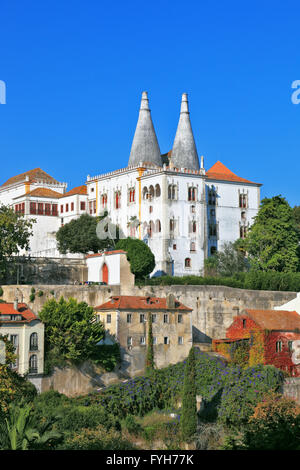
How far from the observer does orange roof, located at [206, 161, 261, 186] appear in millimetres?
83688

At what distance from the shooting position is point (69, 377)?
5550 centimetres

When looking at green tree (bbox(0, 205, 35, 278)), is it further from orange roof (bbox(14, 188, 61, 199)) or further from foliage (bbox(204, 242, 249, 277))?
orange roof (bbox(14, 188, 61, 199))

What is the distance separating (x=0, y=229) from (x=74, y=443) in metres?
27.5

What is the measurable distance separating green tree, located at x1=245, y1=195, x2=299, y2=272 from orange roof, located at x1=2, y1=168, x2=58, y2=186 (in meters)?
29.2

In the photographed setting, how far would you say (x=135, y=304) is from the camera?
60.4 meters

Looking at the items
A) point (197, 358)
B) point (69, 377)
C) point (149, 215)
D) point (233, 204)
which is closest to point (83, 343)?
point (69, 377)

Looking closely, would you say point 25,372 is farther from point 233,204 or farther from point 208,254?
point 233,204

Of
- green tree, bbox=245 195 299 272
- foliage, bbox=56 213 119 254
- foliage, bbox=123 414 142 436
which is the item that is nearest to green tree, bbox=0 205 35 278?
foliage, bbox=56 213 119 254

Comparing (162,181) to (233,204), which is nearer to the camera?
(162,181)

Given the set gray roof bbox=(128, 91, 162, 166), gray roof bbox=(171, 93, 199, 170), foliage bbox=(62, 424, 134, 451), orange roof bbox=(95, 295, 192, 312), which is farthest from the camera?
gray roof bbox=(128, 91, 162, 166)

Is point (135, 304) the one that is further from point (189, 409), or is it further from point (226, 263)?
point (226, 263)
